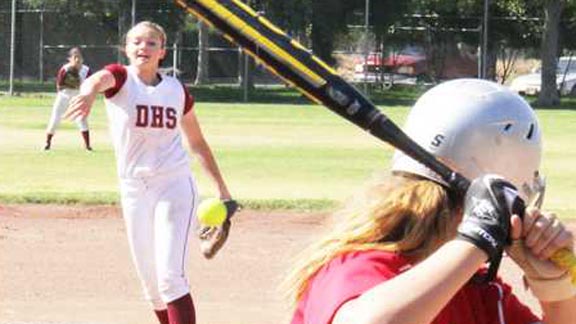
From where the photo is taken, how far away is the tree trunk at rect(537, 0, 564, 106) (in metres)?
43.3

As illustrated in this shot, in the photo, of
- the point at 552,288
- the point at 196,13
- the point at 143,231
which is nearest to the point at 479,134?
the point at 552,288

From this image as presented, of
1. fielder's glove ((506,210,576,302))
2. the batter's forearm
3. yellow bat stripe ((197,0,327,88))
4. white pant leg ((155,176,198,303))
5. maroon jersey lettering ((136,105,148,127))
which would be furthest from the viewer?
maroon jersey lettering ((136,105,148,127))

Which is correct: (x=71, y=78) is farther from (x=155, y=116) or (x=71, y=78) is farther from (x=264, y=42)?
(x=264, y=42)

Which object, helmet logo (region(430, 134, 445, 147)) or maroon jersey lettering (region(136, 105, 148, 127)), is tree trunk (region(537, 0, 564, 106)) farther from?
helmet logo (region(430, 134, 445, 147))

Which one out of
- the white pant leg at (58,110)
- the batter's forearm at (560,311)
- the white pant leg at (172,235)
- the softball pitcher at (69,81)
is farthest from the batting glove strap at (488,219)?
the softball pitcher at (69,81)

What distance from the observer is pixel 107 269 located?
1116 cm

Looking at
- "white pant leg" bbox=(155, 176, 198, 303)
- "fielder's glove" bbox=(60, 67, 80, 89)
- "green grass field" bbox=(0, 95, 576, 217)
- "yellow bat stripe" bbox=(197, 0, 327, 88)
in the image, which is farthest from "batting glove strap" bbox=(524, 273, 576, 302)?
"fielder's glove" bbox=(60, 67, 80, 89)

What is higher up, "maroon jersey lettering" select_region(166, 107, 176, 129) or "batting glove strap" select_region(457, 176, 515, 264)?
"batting glove strap" select_region(457, 176, 515, 264)

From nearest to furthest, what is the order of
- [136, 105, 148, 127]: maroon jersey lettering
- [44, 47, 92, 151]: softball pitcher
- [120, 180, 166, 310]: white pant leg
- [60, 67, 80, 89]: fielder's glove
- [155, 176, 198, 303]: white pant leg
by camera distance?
[155, 176, 198, 303]: white pant leg
[120, 180, 166, 310]: white pant leg
[136, 105, 148, 127]: maroon jersey lettering
[44, 47, 92, 151]: softball pitcher
[60, 67, 80, 89]: fielder's glove

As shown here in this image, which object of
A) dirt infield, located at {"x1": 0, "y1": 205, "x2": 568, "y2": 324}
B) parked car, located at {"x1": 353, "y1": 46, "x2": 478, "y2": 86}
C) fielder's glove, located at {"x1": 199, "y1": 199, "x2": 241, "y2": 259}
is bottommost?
parked car, located at {"x1": 353, "y1": 46, "x2": 478, "y2": 86}

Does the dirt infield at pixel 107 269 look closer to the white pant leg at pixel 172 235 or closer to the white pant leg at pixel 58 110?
the white pant leg at pixel 172 235

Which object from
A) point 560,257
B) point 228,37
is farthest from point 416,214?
point 228,37

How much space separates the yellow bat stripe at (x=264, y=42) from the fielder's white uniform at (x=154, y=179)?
5.11 m

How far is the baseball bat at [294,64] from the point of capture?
253 centimetres
